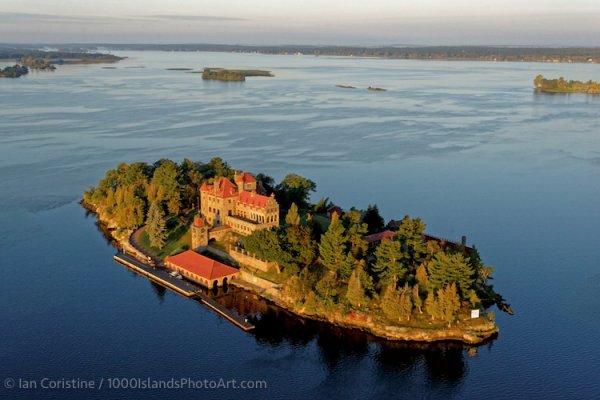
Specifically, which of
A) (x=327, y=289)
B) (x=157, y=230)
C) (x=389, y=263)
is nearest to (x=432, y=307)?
(x=389, y=263)

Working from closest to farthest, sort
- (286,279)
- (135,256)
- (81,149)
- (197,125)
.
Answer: (286,279), (135,256), (81,149), (197,125)

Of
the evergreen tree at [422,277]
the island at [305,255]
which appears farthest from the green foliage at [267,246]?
the evergreen tree at [422,277]

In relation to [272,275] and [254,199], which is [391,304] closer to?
[272,275]

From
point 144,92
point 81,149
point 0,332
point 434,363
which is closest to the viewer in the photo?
point 434,363

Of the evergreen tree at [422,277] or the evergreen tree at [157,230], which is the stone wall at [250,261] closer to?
the evergreen tree at [157,230]

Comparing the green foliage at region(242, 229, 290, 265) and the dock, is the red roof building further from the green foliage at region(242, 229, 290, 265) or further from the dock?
the dock

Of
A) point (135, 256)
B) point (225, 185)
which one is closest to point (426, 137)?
point (225, 185)

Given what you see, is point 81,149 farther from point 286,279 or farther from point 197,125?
point 286,279
